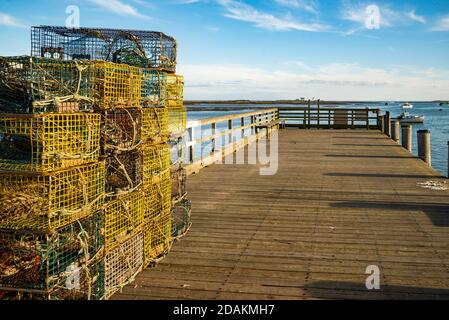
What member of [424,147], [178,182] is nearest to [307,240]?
[178,182]

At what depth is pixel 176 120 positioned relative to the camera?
528cm

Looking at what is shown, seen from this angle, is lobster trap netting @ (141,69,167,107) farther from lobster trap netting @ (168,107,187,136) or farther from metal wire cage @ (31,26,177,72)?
lobster trap netting @ (168,107,187,136)

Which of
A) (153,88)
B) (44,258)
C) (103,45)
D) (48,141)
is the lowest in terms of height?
(44,258)

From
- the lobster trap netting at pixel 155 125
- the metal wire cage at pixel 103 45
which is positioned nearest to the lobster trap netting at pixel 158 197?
the lobster trap netting at pixel 155 125

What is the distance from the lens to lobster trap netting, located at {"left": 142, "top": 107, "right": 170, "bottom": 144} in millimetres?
4221

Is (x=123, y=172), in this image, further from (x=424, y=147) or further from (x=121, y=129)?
(x=424, y=147)

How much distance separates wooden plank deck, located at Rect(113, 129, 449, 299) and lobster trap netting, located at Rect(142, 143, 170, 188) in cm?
86

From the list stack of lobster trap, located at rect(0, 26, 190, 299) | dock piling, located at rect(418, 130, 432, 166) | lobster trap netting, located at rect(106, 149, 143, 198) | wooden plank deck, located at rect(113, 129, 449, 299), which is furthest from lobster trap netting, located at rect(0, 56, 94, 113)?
dock piling, located at rect(418, 130, 432, 166)

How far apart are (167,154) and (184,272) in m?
1.19

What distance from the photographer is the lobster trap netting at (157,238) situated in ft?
14.1

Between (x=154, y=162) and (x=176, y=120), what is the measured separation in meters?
1.00

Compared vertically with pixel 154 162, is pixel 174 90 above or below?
above
